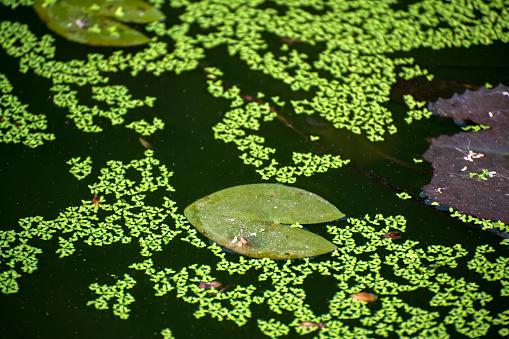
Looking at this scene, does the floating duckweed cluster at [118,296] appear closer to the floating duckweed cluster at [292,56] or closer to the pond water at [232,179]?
the pond water at [232,179]

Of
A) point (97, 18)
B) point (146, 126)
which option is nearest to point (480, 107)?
point (146, 126)

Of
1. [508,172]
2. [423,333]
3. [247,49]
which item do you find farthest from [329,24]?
[423,333]

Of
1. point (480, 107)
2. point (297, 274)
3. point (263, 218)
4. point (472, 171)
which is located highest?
point (480, 107)

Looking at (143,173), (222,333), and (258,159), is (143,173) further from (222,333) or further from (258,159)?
(222,333)

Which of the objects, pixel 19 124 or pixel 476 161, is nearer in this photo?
pixel 476 161

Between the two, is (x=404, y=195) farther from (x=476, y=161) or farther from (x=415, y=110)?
(x=415, y=110)

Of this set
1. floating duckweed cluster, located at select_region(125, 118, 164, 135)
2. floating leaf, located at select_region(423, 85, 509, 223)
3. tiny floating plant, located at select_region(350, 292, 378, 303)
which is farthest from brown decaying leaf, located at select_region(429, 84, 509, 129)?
floating duckweed cluster, located at select_region(125, 118, 164, 135)

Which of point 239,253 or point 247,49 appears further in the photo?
point 247,49
